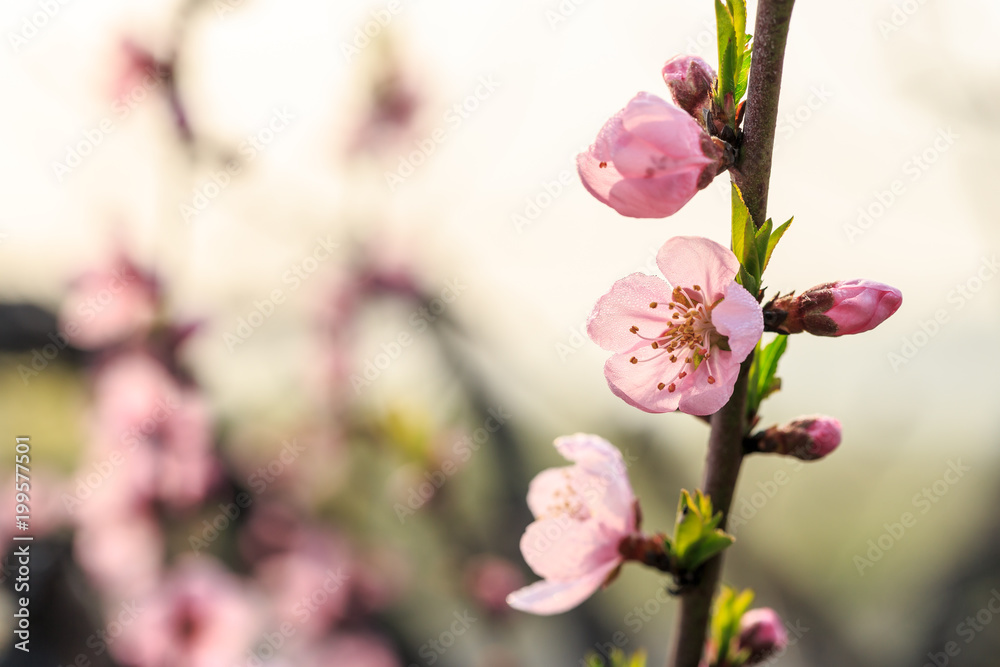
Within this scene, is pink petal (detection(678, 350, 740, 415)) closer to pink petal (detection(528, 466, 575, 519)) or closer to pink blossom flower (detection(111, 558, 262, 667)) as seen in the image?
pink petal (detection(528, 466, 575, 519))

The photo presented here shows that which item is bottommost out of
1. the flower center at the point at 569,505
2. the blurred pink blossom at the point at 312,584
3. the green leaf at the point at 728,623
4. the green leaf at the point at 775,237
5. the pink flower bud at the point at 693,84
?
the blurred pink blossom at the point at 312,584

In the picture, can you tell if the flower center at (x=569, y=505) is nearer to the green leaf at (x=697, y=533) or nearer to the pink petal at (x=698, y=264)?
the green leaf at (x=697, y=533)

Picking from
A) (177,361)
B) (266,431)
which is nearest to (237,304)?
(177,361)

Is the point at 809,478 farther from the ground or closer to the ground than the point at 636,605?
farther from the ground

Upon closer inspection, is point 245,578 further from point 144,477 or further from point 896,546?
point 896,546

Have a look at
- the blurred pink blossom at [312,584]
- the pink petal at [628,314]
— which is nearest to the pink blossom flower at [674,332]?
the pink petal at [628,314]

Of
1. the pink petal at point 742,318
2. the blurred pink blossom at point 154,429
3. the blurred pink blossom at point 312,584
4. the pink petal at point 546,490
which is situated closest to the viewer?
the pink petal at point 742,318

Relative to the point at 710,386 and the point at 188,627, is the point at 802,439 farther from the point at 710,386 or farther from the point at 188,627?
the point at 188,627

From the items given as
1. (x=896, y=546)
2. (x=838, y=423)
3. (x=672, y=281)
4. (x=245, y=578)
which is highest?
(x=672, y=281)
